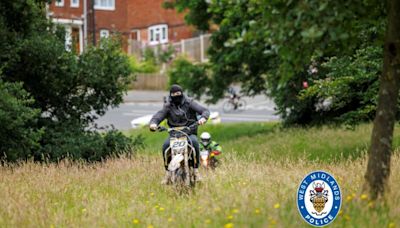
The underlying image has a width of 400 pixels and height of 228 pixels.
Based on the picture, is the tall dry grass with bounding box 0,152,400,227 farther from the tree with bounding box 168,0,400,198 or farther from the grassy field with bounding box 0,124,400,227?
the tree with bounding box 168,0,400,198

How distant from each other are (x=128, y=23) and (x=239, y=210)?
51842mm

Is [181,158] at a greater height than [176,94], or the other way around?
[176,94]

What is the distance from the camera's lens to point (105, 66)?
1816 centimetres

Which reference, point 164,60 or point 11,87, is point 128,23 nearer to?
point 164,60

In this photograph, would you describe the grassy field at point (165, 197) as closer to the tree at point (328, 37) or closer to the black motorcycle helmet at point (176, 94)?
the tree at point (328, 37)

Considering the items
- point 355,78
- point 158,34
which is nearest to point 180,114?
point 355,78

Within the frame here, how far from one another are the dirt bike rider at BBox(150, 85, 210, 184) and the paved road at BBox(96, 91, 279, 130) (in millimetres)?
20295

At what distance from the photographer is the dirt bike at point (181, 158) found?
1000 centimetres

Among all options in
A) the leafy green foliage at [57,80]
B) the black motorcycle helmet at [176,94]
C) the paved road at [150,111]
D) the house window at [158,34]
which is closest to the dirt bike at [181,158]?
the black motorcycle helmet at [176,94]

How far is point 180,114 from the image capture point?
1041 centimetres

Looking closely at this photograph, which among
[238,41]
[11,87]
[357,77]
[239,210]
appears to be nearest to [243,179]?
[239,210]

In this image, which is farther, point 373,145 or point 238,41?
point 373,145

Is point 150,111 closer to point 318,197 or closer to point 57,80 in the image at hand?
point 57,80

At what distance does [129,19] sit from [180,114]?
47.7 metres
